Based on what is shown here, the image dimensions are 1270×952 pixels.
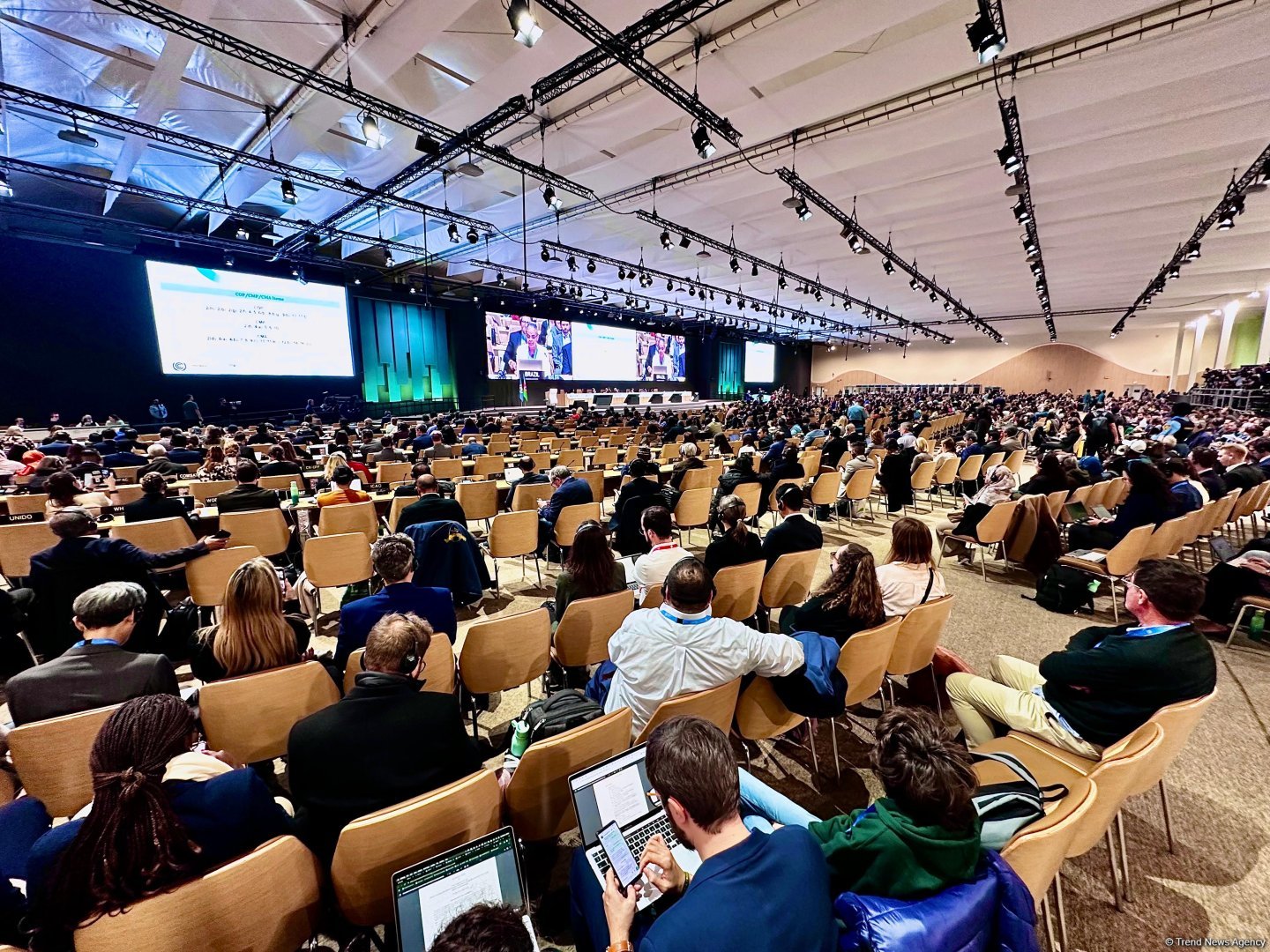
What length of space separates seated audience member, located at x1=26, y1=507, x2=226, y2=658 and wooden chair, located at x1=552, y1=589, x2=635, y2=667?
7.71 feet

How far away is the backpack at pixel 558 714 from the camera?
1.91 metres

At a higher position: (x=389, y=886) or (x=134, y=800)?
(x=134, y=800)

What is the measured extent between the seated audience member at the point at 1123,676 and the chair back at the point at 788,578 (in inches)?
55.8

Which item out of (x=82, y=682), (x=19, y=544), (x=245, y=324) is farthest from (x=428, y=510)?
(x=245, y=324)

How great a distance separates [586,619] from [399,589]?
38.2 inches

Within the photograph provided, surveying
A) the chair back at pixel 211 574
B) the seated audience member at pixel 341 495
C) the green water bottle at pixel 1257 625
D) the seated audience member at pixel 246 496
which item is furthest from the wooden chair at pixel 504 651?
the green water bottle at pixel 1257 625

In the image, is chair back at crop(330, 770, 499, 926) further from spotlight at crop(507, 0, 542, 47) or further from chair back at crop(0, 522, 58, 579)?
spotlight at crop(507, 0, 542, 47)

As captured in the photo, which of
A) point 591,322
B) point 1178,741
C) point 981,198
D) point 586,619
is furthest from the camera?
point 591,322

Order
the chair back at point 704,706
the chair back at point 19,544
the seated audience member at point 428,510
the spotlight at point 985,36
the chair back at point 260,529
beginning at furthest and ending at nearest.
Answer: the chair back at point 260,529
the spotlight at point 985,36
the seated audience member at point 428,510
the chair back at point 19,544
the chair back at point 704,706

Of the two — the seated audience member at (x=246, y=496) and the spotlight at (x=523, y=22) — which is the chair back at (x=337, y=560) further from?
the spotlight at (x=523, y=22)

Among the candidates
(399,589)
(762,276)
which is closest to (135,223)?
(399,589)

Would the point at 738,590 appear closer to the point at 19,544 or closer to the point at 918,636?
the point at 918,636

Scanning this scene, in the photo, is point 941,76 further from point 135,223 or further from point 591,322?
point 591,322

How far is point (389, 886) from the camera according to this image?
4.60 ft
